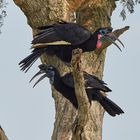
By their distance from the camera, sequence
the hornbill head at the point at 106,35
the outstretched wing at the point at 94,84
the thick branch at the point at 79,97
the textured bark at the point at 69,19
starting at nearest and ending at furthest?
1. the thick branch at the point at 79,97
2. the outstretched wing at the point at 94,84
3. the hornbill head at the point at 106,35
4. the textured bark at the point at 69,19

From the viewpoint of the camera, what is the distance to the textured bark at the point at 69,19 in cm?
753

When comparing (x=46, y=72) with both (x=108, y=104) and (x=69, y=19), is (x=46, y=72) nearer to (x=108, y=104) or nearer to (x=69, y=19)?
(x=108, y=104)

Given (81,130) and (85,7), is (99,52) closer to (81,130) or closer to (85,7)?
(85,7)

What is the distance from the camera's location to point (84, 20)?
8273 millimetres

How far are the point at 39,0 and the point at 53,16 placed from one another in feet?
0.91

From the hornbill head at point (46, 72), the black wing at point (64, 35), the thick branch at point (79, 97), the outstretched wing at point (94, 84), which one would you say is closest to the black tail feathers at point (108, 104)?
the outstretched wing at point (94, 84)

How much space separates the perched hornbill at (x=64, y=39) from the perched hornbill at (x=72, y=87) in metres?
0.24

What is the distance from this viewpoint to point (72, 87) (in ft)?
22.1

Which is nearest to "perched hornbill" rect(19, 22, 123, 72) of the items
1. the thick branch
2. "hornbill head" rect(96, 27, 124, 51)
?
"hornbill head" rect(96, 27, 124, 51)

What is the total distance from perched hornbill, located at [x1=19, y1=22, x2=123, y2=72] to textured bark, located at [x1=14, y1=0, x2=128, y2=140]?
1.86ft

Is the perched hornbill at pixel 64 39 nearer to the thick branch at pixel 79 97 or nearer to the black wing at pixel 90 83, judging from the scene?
the black wing at pixel 90 83

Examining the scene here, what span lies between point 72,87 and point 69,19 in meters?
1.93

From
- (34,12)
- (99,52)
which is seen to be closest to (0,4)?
(34,12)

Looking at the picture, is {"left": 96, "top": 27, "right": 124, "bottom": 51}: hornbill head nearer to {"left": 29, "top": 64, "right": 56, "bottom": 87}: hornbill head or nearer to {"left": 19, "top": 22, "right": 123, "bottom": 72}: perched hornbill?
{"left": 19, "top": 22, "right": 123, "bottom": 72}: perched hornbill
